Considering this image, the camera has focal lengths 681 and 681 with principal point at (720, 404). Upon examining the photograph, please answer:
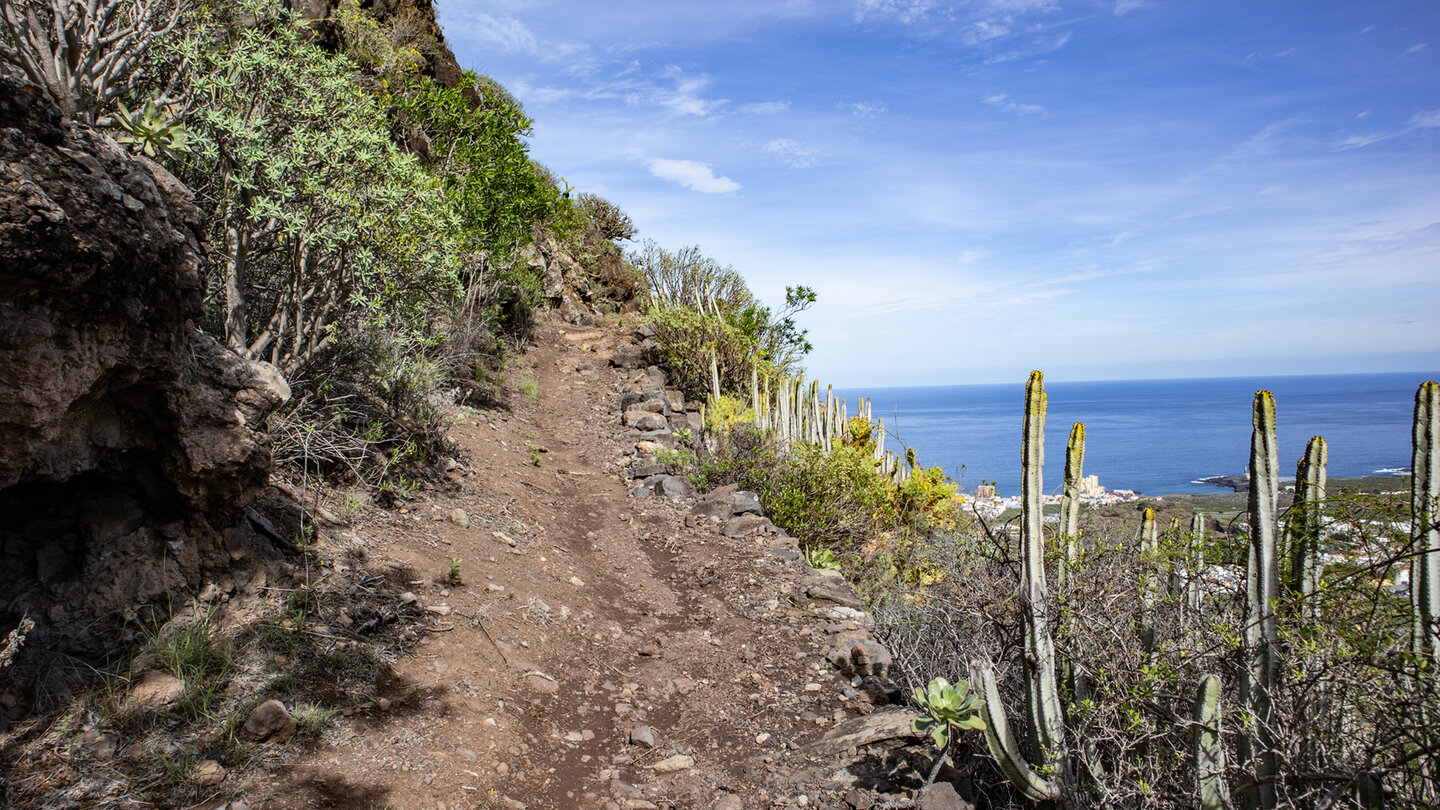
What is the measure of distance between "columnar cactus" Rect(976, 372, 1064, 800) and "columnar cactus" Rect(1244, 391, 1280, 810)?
636mm

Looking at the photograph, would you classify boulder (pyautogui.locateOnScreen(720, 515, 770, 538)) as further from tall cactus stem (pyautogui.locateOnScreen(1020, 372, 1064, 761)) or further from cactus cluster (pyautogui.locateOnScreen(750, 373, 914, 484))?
tall cactus stem (pyautogui.locateOnScreen(1020, 372, 1064, 761))

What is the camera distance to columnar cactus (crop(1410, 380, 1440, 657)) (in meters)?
2.12

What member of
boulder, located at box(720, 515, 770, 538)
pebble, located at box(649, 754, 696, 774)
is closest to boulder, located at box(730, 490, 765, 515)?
boulder, located at box(720, 515, 770, 538)

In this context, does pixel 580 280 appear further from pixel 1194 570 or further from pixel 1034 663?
pixel 1194 570

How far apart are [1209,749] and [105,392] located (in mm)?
4348

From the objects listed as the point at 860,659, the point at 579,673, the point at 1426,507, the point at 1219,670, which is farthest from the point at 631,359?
the point at 1426,507

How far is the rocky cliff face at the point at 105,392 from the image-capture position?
2.29 meters

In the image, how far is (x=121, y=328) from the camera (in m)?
2.72

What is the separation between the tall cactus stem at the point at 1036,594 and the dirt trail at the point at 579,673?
99 centimetres

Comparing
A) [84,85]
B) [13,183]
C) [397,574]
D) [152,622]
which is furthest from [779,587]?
[84,85]

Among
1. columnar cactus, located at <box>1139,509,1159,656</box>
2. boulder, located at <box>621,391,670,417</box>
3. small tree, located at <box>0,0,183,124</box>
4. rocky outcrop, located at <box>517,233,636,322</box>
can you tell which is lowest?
columnar cactus, located at <box>1139,509,1159,656</box>

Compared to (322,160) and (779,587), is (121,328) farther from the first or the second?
(779,587)

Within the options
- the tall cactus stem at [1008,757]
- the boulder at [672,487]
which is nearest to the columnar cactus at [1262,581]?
the tall cactus stem at [1008,757]

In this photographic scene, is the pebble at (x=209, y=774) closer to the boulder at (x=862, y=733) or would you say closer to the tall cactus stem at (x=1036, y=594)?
the boulder at (x=862, y=733)
